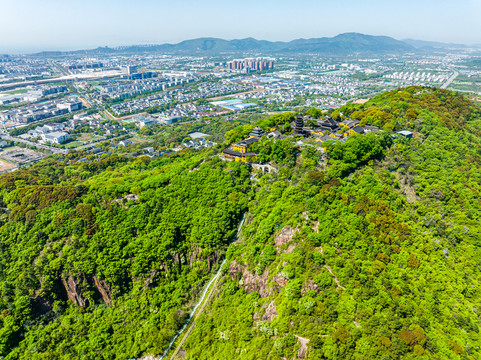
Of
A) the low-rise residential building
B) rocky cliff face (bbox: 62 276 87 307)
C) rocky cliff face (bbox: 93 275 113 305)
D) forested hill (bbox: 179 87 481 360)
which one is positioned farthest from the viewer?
the low-rise residential building

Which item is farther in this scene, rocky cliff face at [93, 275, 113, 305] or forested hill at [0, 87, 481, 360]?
rocky cliff face at [93, 275, 113, 305]

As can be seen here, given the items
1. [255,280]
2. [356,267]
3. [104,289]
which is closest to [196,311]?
[255,280]

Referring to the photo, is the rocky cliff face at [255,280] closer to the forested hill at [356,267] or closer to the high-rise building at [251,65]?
the forested hill at [356,267]

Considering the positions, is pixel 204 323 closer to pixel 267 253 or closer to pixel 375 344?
pixel 267 253

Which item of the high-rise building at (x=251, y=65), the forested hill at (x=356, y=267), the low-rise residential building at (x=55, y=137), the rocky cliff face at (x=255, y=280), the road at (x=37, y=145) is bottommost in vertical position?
the road at (x=37, y=145)

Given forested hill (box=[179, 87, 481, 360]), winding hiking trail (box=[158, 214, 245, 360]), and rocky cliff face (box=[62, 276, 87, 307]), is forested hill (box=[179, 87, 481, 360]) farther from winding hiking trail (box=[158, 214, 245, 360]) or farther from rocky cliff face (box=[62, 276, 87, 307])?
rocky cliff face (box=[62, 276, 87, 307])

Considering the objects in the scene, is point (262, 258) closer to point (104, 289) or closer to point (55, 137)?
point (104, 289)

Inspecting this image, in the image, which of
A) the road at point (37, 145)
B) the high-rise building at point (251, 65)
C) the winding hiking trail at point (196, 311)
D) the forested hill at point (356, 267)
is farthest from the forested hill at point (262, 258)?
the high-rise building at point (251, 65)

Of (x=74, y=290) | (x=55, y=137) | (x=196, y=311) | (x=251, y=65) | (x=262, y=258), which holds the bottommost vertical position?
(x=196, y=311)

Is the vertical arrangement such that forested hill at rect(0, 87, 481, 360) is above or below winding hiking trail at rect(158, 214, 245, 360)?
above

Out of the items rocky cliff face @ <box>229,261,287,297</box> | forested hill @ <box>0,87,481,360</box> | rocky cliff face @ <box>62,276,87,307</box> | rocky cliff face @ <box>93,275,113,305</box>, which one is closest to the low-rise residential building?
forested hill @ <box>0,87,481,360</box>
